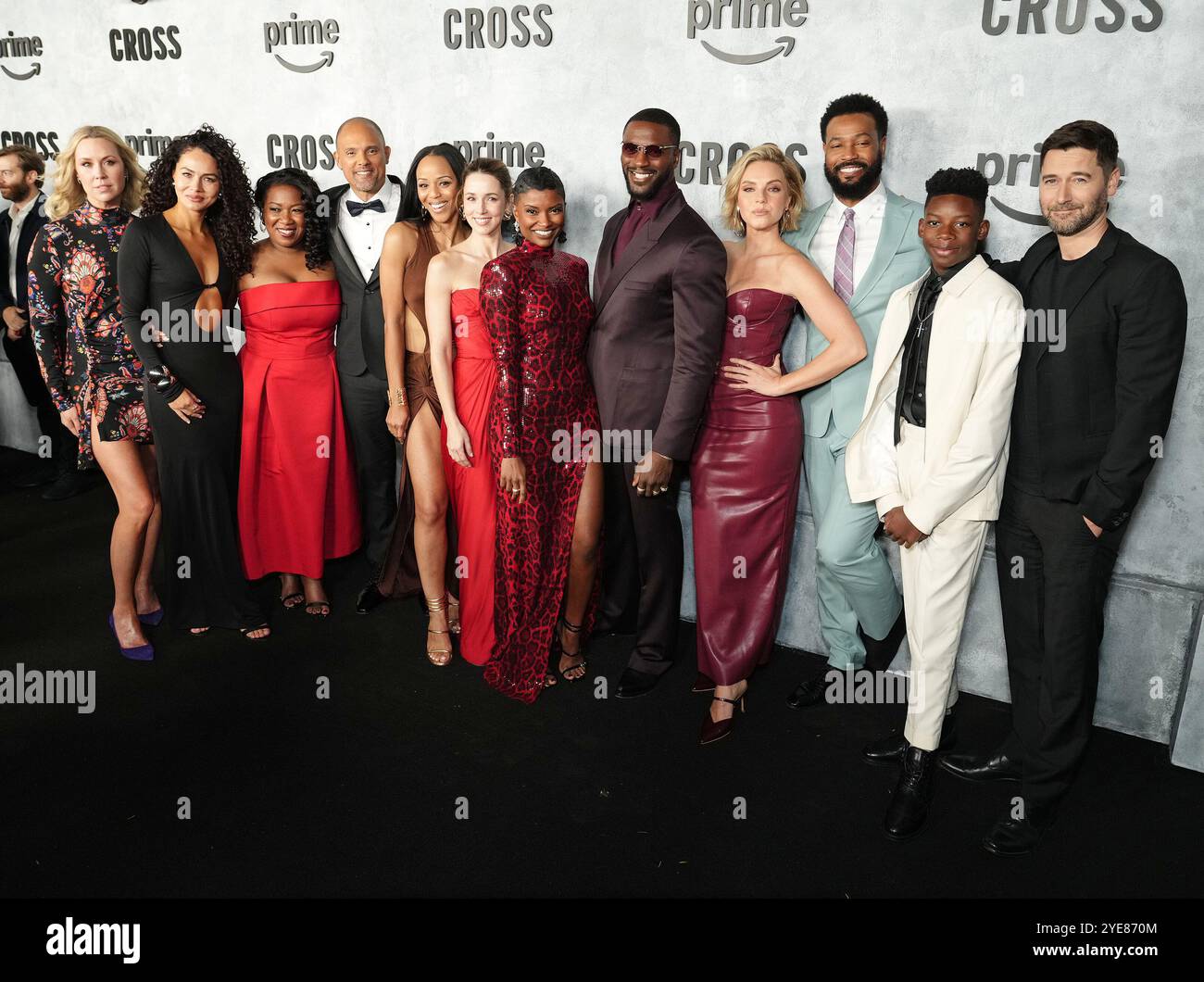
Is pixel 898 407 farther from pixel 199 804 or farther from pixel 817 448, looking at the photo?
pixel 199 804

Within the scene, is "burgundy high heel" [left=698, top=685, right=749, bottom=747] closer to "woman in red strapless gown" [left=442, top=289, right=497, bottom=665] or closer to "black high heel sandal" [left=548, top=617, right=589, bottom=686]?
"black high heel sandal" [left=548, top=617, right=589, bottom=686]

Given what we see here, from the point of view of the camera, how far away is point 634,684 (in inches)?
144

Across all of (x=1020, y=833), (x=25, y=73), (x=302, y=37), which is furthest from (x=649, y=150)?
(x=25, y=73)

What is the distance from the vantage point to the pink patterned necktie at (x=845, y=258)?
3312mm

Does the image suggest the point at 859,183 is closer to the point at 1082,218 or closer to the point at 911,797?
the point at 1082,218

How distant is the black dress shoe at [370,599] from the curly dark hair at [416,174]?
1.62 m

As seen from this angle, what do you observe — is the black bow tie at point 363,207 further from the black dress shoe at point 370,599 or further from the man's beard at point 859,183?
the man's beard at point 859,183

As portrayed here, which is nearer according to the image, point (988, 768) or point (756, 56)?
point (988, 768)

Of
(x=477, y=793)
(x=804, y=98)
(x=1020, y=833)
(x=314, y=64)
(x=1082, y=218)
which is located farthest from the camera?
(x=314, y=64)

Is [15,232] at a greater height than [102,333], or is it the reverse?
[15,232]

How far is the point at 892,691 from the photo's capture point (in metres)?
3.72

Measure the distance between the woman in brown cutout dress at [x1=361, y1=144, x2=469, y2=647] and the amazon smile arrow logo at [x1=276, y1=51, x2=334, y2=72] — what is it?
4.65ft

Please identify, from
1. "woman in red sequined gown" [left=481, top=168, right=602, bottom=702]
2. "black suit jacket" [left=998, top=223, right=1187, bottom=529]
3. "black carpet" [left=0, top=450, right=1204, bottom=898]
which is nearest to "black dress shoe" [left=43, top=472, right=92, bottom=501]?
"black carpet" [left=0, top=450, right=1204, bottom=898]

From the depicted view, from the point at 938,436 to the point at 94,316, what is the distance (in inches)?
121
